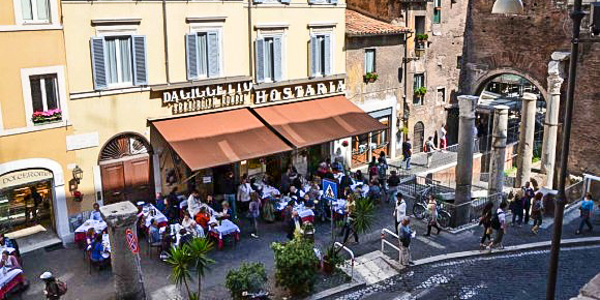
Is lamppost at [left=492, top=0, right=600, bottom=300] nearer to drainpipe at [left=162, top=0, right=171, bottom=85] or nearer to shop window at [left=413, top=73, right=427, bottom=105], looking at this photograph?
drainpipe at [left=162, top=0, right=171, bottom=85]

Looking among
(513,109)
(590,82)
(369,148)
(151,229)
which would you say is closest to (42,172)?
(151,229)

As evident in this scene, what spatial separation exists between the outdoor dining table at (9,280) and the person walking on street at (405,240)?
375 inches

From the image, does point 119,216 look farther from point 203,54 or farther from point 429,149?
point 429,149

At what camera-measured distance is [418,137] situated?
30.4m

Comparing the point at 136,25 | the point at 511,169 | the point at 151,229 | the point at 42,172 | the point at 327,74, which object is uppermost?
the point at 136,25

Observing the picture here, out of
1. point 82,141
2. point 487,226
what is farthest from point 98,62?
point 487,226

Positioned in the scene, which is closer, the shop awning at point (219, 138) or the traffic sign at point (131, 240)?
the traffic sign at point (131, 240)

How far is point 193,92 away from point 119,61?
8.63 feet

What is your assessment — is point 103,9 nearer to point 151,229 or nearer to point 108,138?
point 108,138

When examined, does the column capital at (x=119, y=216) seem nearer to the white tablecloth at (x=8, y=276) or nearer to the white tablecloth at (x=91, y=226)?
the white tablecloth at (x=8, y=276)

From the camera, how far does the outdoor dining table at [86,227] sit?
1648 cm

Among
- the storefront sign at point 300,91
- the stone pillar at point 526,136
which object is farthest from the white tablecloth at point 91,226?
the stone pillar at point 526,136

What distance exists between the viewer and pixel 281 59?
21.8 metres

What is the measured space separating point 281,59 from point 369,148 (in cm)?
722
